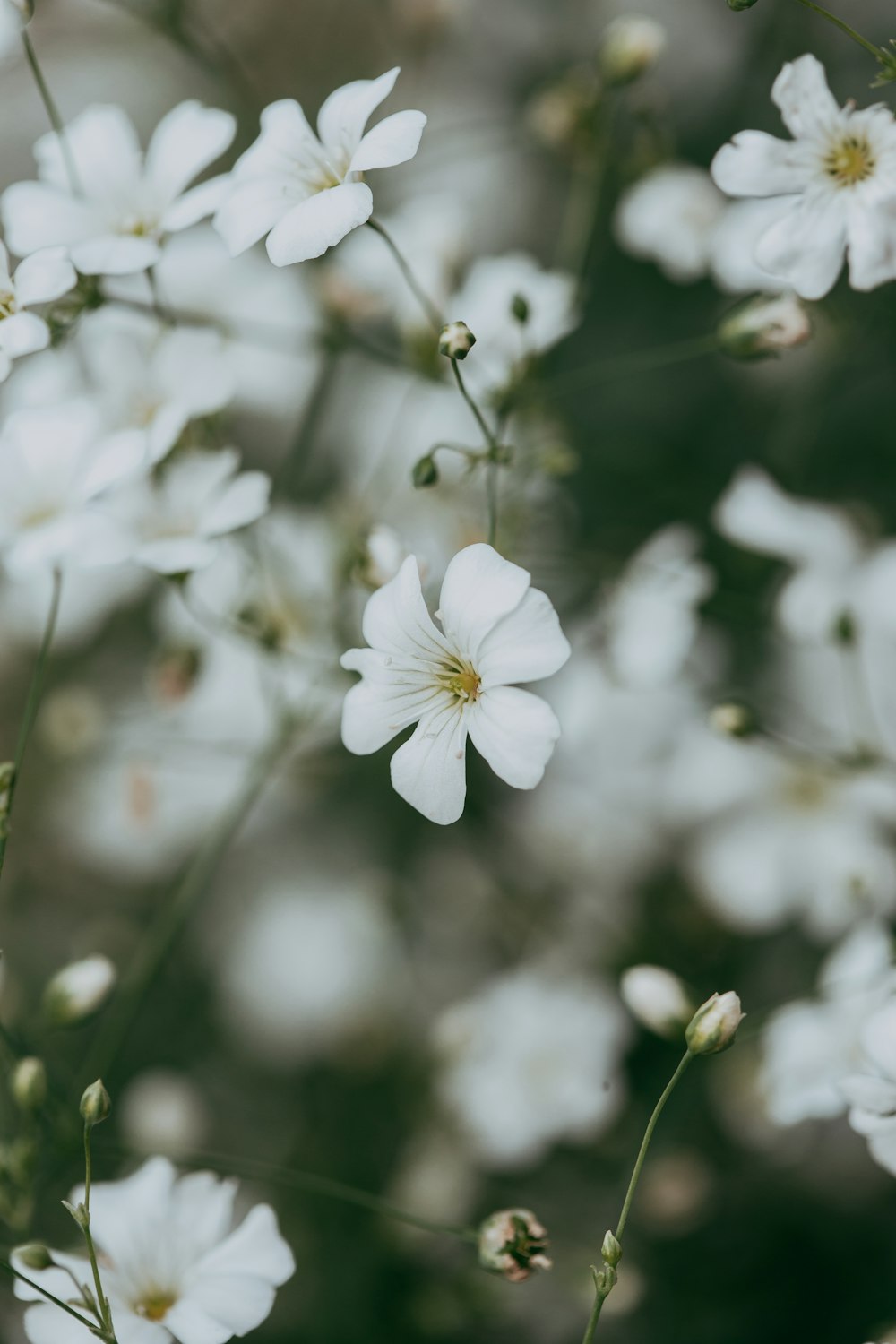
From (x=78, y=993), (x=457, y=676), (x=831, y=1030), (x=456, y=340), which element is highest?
(x=456, y=340)

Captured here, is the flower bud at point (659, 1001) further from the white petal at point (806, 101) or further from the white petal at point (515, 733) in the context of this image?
the white petal at point (806, 101)

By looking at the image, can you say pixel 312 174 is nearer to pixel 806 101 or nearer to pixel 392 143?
pixel 392 143

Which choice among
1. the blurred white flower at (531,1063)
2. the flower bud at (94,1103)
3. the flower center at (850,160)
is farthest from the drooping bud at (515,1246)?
the flower center at (850,160)

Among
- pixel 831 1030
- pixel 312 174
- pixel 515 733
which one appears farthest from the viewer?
pixel 831 1030

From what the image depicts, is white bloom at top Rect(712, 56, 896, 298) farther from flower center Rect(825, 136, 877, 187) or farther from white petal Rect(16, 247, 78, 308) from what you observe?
white petal Rect(16, 247, 78, 308)

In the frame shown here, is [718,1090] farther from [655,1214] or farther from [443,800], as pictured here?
[443,800]

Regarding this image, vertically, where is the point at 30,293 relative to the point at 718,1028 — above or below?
above

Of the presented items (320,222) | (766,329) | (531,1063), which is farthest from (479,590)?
(531,1063)
